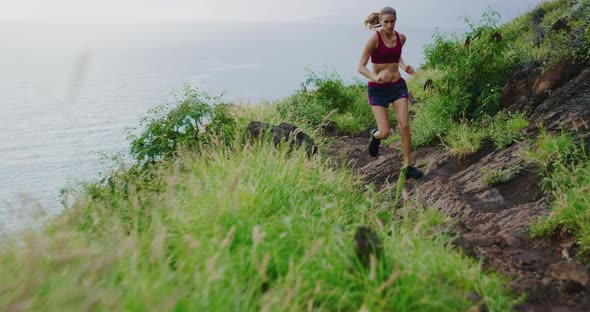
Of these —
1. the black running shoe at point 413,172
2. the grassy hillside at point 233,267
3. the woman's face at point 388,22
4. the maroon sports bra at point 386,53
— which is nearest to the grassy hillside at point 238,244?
the grassy hillside at point 233,267

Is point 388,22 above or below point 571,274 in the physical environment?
above

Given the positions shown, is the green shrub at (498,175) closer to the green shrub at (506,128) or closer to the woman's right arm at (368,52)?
the green shrub at (506,128)

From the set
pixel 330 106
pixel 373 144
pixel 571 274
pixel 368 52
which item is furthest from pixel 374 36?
pixel 330 106

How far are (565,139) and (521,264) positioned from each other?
81.7 inches

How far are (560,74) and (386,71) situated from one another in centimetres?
288

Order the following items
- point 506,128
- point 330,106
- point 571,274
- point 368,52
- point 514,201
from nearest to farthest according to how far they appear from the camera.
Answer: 1. point 571,274
2. point 514,201
3. point 368,52
4. point 506,128
5. point 330,106

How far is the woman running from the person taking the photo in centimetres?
681

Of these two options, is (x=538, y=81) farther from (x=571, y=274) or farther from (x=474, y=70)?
(x=571, y=274)

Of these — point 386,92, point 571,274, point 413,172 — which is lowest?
point 571,274

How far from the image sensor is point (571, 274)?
4.00 m

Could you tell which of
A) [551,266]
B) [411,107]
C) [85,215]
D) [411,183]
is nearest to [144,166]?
[85,215]

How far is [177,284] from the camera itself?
9.67 feet

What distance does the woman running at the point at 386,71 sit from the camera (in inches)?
268

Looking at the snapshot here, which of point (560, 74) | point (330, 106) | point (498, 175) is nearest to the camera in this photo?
point (498, 175)
